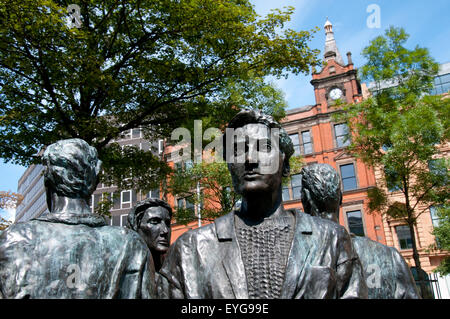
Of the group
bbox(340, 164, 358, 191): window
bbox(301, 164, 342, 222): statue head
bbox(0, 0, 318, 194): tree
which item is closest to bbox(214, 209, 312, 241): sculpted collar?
bbox(301, 164, 342, 222): statue head

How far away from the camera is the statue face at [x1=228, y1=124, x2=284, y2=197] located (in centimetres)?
264

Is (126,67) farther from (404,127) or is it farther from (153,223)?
(404,127)

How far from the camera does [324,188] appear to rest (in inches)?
159

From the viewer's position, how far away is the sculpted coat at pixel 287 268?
2.34 metres

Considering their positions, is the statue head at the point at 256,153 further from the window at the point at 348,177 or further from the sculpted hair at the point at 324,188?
the window at the point at 348,177

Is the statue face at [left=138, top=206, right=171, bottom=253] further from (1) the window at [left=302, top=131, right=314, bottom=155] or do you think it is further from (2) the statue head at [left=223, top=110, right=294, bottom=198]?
(1) the window at [left=302, top=131, right=314, bottom=155]

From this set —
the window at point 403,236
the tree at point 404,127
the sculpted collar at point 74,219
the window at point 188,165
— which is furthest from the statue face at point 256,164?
the window at point 403,236

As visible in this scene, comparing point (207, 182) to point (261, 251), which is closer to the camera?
point (261, 251)

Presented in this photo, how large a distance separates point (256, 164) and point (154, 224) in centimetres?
295

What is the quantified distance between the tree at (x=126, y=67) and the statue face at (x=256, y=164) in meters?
8.47

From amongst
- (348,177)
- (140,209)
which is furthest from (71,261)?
(348,177)

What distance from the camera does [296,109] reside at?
1318 inches
